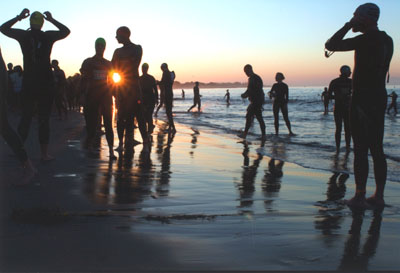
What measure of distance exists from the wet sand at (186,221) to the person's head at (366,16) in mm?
1694

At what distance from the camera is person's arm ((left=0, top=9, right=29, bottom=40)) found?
206 inches

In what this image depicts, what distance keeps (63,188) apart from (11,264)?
215cm

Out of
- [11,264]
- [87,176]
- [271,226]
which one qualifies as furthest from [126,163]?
[11,264]

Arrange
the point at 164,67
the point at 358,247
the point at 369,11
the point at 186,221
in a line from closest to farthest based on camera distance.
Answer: the point at 358,247
the point at 186,221
the point at 369,11
the point at 164,67

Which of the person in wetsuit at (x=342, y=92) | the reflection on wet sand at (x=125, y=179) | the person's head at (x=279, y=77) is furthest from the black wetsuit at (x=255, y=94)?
the reflection on wet sand at (x=125, y=179)

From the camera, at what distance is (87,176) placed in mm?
5434

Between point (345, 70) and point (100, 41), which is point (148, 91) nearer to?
point (100, 41)

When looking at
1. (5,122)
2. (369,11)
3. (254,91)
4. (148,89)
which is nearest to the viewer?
(369,11)

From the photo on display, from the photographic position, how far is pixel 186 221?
359 centimetres

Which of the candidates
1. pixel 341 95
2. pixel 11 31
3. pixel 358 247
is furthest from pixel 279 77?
pixel 358 247

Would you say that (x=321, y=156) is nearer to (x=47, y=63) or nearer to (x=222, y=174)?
(x=222, y=174)

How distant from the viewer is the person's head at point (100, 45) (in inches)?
290

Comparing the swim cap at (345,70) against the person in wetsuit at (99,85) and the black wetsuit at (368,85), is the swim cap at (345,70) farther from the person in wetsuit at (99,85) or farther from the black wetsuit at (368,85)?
the black wetsuit at (368,85)

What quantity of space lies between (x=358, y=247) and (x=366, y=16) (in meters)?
2.24
